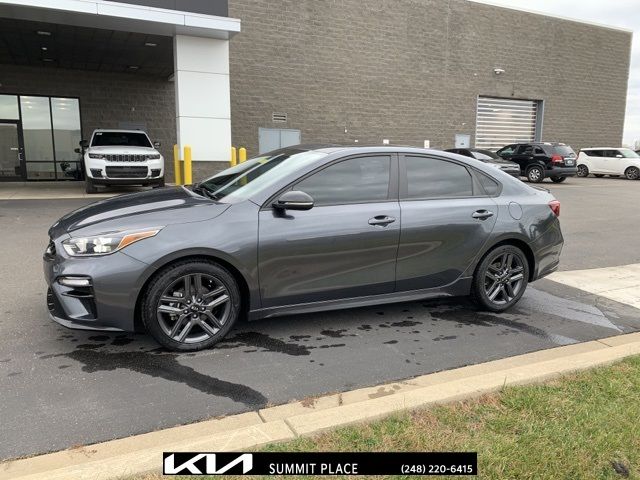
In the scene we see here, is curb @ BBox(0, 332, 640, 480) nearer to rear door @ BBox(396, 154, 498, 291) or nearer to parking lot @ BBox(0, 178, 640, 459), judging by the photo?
parking lot @ BBox(0, 178, 640, 459)

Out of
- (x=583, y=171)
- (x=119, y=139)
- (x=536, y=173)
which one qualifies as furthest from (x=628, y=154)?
(x=119, y=139)

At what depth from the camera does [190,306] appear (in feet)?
12.4

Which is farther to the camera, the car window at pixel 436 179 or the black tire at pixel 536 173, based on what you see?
the black tire at pixel 536 173

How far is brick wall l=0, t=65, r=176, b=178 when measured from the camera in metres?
19.1

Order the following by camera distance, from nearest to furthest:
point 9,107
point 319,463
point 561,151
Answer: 1. point 319,463
2. point 9,107
3. point 561,151

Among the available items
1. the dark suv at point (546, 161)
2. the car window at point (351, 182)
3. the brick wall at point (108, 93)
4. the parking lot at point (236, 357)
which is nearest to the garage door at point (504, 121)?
the dark suv at point (546, 161)

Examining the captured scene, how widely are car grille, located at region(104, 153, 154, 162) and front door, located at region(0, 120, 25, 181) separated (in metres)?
8.72

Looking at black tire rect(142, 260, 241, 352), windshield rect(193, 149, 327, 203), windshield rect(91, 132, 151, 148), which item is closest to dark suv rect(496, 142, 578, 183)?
windshield rect(91, 132, 151, 148)

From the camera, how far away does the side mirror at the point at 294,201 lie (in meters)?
3.91

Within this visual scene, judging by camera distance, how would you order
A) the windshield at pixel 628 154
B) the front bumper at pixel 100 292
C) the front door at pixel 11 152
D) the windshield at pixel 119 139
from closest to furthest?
the front bumper at pixel 100 292
the windshield at pixel 119 139
the front door at pixel 11 152
the windshield at pixel 628 154

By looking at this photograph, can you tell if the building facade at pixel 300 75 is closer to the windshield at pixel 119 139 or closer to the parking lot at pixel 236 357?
the windshield at pixel 119 139

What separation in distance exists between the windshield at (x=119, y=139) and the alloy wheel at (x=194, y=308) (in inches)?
452

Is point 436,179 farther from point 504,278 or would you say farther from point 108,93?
point 108,93

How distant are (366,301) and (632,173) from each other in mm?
25555
